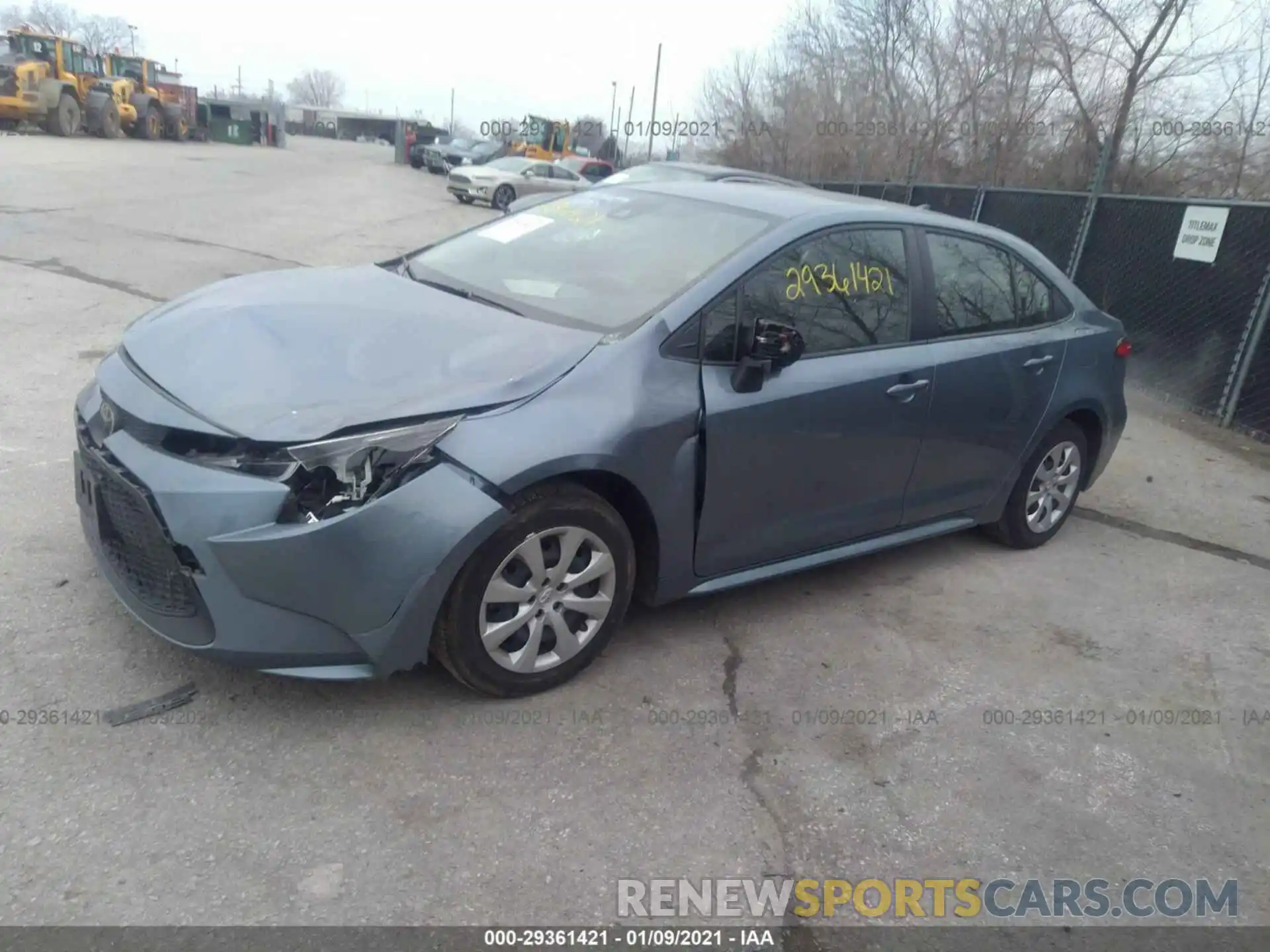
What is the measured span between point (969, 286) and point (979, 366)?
15.1 inches

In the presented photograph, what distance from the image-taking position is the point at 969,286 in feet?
14.9

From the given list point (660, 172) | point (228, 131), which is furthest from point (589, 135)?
point (660, 172)

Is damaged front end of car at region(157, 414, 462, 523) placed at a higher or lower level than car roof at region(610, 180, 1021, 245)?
lower

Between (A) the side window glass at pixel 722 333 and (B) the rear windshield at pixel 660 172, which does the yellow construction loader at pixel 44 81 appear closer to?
(B) the rear windshield at pixel 660 172

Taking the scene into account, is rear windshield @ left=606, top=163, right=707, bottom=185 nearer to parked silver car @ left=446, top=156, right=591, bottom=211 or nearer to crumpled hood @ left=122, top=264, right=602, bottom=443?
crumpled hood @ left=122, top=264, right=602, bottom=443

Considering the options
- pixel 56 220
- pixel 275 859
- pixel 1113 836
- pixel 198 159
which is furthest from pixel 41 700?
pixel 198 159

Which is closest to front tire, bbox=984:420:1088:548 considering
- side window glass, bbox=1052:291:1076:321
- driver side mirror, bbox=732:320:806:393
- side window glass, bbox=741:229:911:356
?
side window glass, bbox=1052:291:1076:321

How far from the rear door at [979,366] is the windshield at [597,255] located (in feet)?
3.33

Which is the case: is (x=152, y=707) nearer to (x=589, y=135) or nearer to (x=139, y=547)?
(x=139, y=547)

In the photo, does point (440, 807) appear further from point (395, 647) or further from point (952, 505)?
point (952, 505)

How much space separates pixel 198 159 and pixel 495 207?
26.5 feet

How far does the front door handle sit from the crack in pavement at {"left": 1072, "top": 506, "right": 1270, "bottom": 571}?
229 centimetres

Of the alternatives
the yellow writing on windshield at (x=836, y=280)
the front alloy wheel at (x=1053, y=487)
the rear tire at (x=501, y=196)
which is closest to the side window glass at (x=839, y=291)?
the yellow writing on windshield at (x=836, y=280)

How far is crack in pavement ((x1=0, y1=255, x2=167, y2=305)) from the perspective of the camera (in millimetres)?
8578
